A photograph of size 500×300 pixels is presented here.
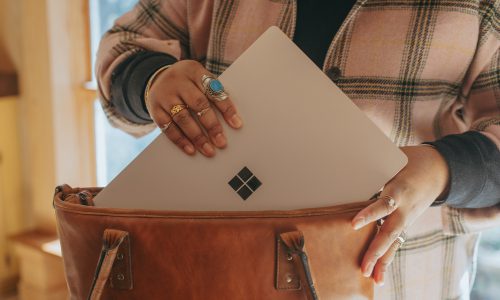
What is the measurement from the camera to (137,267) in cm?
58

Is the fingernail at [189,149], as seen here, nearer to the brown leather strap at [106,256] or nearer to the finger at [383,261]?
the brown leather strap at [106,256]

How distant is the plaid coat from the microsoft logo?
0.79 ft

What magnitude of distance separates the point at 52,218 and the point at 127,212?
1499 millimetres

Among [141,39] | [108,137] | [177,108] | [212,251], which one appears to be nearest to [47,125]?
[108,137]

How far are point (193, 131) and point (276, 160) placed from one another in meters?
0.09

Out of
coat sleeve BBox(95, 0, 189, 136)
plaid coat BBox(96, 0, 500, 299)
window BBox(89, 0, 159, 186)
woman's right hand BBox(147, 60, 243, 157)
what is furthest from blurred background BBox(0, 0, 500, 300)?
woman's right hand BBox(147, 60, 243, 157)

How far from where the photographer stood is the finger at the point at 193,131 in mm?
612

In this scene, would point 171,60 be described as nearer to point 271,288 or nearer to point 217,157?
point 217,157

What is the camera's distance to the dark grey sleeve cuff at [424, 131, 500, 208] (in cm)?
67

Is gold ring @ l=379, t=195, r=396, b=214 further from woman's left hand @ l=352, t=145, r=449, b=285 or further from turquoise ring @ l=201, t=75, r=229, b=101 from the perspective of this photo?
turquoise ring @ l=201, t=75, r=229, b=101

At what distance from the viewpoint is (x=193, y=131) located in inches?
24.2

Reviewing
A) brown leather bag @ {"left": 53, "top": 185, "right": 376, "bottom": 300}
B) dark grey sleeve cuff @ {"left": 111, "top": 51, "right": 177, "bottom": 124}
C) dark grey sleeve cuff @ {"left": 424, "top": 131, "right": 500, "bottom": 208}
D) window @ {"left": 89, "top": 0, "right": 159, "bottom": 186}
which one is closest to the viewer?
brown leather bag @ {"left": 53, "top": 185, "right": 376, "bottom": 300}

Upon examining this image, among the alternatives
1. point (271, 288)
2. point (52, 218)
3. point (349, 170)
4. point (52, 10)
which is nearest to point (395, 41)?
point (349, 170)

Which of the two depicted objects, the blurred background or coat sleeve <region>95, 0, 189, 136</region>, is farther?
the blurred background
